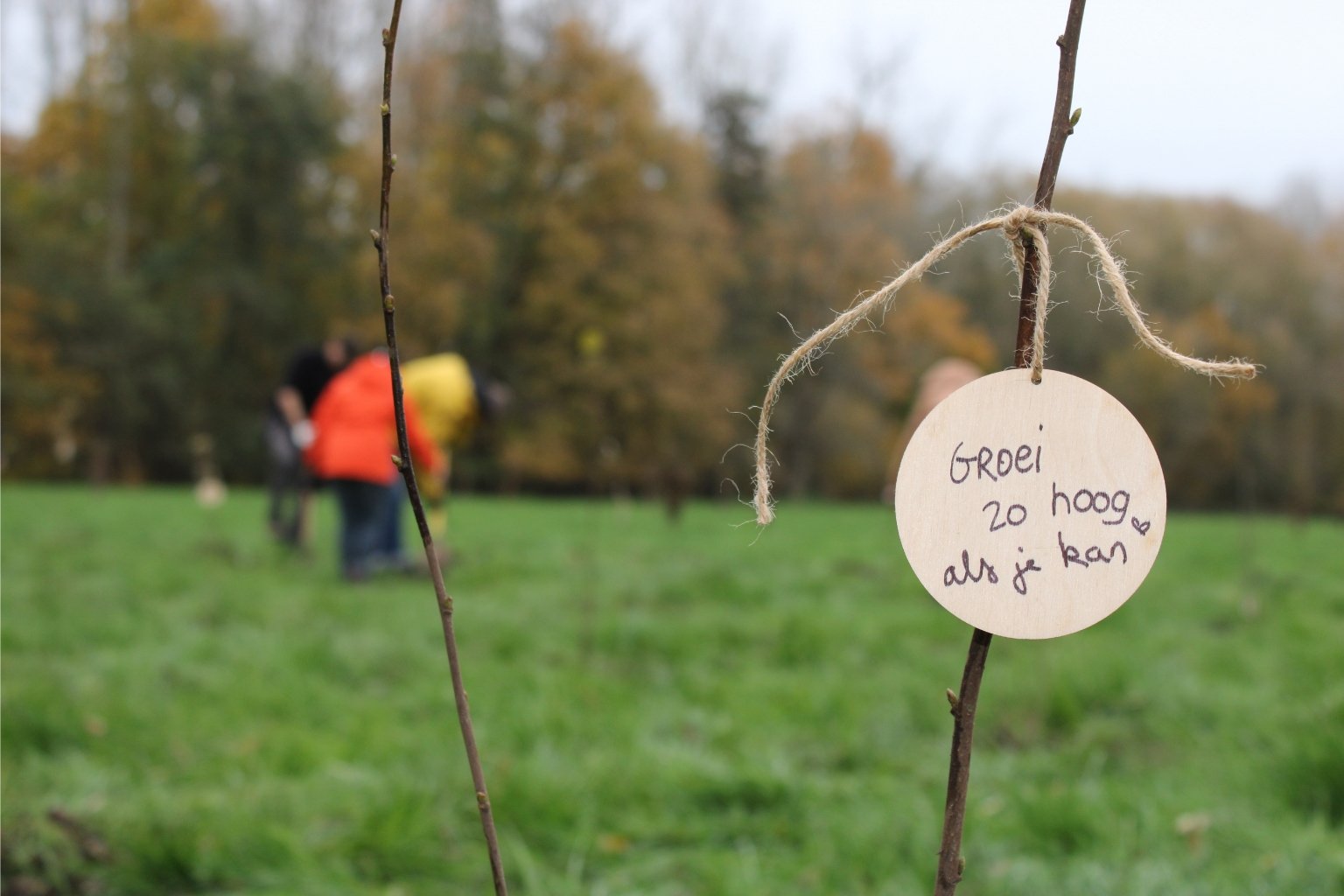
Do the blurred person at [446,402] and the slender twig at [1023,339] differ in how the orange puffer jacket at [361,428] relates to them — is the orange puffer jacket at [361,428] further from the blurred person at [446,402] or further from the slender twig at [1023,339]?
the slender twig at [1023,339]

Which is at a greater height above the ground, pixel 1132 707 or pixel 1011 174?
pixel 1011 174

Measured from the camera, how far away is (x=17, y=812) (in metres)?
2.22

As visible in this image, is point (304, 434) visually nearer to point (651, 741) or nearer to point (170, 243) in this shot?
point (651, 741)

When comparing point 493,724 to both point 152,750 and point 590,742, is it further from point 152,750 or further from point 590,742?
point 152,750

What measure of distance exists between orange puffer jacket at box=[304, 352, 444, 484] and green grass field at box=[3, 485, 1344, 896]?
2.76ft

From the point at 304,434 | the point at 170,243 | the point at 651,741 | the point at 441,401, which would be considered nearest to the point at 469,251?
the point at 170,243

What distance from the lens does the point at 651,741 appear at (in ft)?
9.72

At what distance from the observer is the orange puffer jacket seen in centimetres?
656

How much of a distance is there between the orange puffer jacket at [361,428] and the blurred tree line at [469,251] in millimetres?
16744

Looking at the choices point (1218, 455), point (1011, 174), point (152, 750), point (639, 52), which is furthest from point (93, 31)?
point (1218, 455)

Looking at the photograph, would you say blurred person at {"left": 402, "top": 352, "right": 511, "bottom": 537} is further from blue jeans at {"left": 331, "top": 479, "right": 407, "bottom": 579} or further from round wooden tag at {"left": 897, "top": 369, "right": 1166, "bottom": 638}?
round wooden tag at {"left": 897, "top": 369, "right": 1166, "bottom": 638}

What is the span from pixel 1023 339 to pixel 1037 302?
0.17 ft

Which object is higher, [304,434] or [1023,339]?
[1023,339]

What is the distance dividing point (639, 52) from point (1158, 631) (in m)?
26.3
